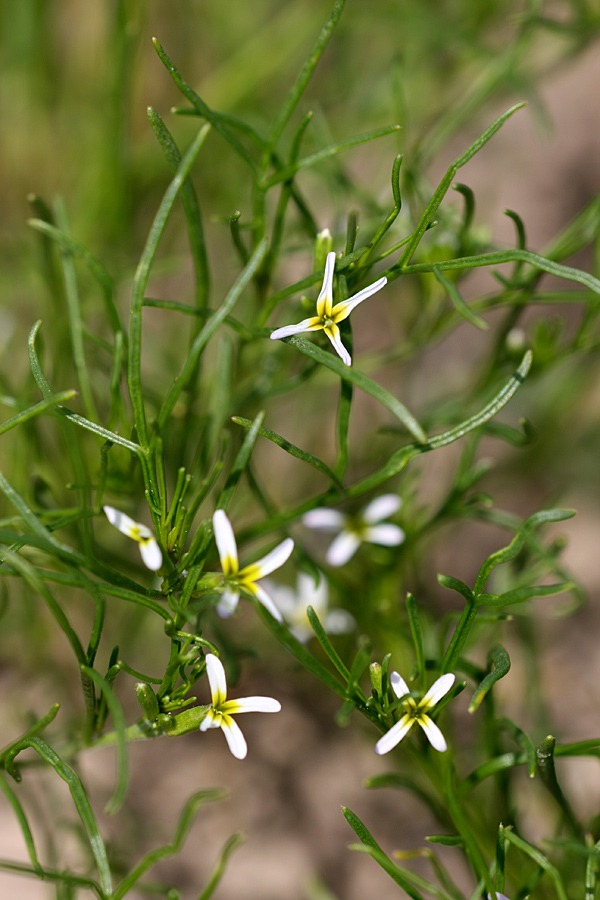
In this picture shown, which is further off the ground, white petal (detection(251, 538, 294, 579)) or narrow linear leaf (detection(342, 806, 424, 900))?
white petal (detection(251, 538, 294, 579))

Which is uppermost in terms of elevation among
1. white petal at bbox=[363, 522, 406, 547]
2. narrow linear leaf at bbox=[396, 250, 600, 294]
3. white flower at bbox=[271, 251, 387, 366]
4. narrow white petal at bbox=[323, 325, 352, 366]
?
narrow linear leaf at bbox=[396, 250, 600, 294]

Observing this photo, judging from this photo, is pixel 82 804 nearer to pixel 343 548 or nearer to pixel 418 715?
pixel 418 715

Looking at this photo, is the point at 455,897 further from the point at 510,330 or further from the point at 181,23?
the point at 181,23

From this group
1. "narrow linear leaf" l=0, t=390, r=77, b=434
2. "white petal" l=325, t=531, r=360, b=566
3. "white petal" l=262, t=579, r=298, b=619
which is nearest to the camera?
"narrow linear leaf" l=0, t=390, r=77, b=434

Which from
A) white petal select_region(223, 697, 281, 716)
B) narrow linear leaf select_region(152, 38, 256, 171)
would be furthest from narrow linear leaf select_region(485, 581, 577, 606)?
narrow linear leaf select_region(152, 38, 256, 171)

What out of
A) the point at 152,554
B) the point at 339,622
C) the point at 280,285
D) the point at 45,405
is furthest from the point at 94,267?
the point at 280,285

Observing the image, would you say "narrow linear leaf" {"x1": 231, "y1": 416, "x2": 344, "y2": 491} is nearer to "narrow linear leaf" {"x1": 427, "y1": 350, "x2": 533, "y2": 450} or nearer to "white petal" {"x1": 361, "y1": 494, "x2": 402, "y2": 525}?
"narrow linear leaf" {"x1": 427, "y1": 350, "x2": 533, "y2": 450}

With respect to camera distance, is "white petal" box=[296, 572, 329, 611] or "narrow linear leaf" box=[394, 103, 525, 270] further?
"white petal" box=[296, 572, 329, 611]
